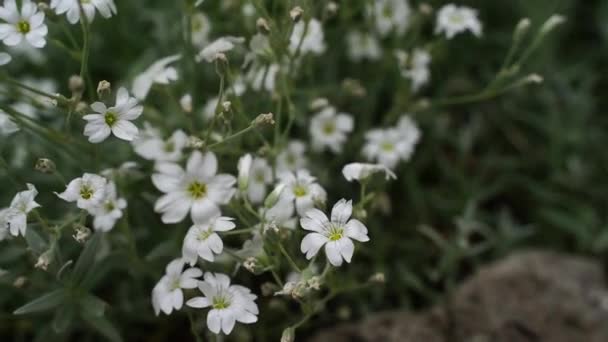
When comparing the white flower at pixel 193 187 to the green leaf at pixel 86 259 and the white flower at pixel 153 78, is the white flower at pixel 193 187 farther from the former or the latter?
the white flower at pixel 153 78

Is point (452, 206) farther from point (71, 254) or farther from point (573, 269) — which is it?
point (71, 254)

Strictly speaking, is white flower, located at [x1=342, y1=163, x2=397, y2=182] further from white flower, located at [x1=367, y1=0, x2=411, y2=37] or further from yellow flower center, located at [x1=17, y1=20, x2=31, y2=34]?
yellow flower center, located at [x1=17, y1=20, x2=31, y2=34]

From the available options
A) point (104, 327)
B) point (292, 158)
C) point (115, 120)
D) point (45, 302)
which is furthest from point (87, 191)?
point (292, 158)

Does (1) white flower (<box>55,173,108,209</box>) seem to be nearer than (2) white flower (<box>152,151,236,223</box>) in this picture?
Yes

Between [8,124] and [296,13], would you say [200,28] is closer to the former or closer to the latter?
[296,13]

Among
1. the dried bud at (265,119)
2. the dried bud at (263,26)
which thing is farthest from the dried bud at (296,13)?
the dried bud at (265,119)

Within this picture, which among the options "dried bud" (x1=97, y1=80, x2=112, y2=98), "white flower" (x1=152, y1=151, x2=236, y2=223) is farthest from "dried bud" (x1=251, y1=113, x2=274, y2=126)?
"dried bud" (x1=97, y1=80, x2=112, y2=98)
